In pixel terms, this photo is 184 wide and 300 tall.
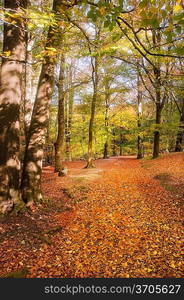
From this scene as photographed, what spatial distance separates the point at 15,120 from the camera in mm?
4699

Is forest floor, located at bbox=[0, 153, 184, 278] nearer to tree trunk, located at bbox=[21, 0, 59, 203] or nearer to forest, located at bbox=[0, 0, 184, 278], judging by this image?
forest, located at bbox=[0, 0, 184, 278]

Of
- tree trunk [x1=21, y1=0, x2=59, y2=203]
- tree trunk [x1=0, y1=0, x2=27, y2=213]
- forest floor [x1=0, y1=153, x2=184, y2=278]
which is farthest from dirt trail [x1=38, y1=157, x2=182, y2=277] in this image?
tree trunk [x1=0, y1=0, x2=27, y2=213]

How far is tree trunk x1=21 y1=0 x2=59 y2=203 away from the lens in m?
5.39

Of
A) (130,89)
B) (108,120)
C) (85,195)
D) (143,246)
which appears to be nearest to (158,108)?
(130,89)

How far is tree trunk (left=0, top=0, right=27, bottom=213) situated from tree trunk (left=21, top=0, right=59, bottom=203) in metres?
0.66

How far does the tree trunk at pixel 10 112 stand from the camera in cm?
447

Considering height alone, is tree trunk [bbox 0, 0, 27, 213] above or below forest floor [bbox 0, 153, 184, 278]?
above

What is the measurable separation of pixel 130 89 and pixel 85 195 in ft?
48.8

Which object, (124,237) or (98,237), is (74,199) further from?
(124,237)

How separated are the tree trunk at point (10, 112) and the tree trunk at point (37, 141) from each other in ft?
2.18

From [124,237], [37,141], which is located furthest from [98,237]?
[37,141]

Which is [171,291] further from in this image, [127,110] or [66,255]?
[127,110]

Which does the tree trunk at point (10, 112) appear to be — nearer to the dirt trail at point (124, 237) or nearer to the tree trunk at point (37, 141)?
the tree trunk at point (37, 141)

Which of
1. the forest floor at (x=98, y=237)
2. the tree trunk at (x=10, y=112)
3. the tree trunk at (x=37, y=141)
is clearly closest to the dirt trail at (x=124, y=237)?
the forest floor at (x=98, y=237)
